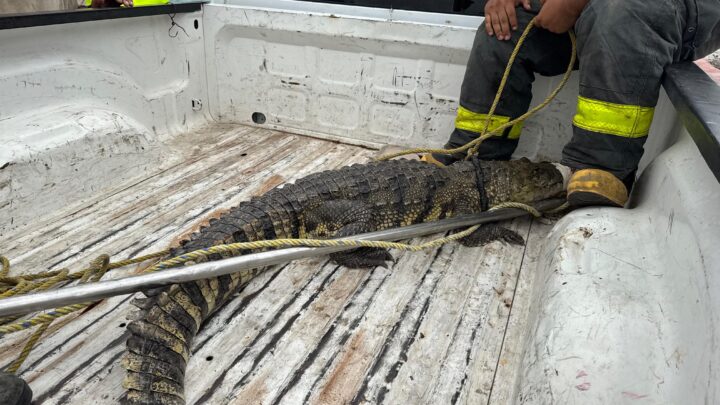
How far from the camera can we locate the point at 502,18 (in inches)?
102

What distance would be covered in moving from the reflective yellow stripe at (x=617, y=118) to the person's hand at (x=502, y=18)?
694mm

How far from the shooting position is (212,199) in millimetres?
2725

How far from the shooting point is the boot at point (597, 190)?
2066 mm

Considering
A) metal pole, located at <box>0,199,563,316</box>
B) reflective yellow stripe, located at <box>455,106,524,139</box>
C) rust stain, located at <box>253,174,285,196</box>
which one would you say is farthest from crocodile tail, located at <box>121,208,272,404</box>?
reflective yellow stripe, located at <box>455,106,524,139</box>

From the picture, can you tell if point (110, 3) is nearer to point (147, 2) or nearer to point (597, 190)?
point (147, 2)

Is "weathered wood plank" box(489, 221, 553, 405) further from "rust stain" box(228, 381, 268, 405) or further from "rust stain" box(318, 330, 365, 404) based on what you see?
"rust stain" box(228, 381, 268, 405)

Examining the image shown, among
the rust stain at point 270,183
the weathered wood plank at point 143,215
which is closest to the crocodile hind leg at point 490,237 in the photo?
the weathered wood plank at point 143,215

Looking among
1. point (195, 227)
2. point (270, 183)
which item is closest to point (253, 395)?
point (195, 227)

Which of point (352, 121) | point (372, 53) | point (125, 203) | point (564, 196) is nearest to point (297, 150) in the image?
point (352, 121)

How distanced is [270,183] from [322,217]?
688 mm

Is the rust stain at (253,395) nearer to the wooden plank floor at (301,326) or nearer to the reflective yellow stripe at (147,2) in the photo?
the wooden plank floor at (301,326)

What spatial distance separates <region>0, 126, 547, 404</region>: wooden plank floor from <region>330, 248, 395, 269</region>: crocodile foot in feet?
0.14

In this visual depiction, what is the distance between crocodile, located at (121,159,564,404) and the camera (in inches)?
56.6

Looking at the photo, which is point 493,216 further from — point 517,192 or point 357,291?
point 357,291
